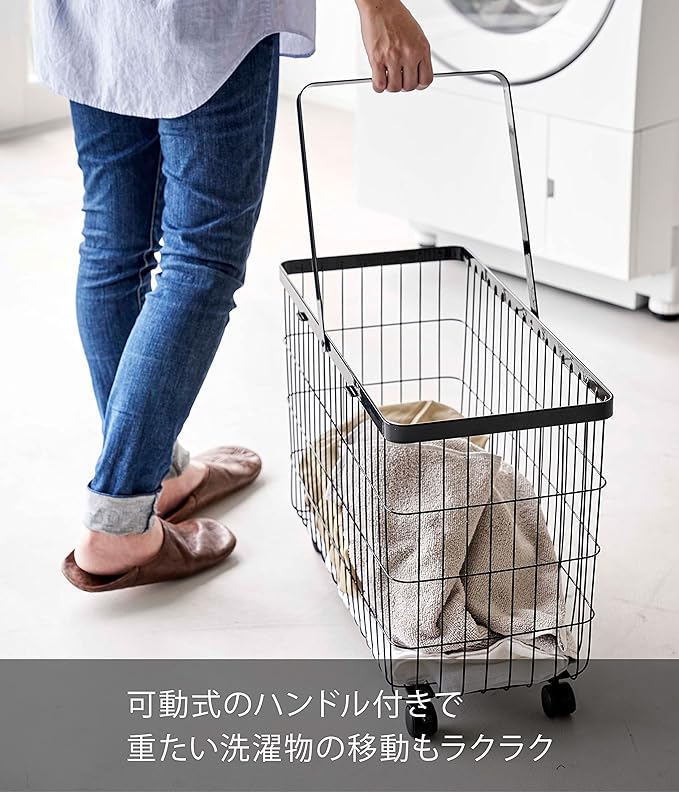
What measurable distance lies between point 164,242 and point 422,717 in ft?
1.89

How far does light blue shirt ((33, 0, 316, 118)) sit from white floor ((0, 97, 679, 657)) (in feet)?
1.93

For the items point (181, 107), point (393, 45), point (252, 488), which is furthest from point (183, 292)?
point (252, 488)

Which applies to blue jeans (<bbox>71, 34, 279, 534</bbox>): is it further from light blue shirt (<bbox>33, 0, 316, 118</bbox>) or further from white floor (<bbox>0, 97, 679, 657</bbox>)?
white floor (<bbox>0, 97, 679, 657</bbox>)

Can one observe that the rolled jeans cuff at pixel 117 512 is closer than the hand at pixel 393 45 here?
No

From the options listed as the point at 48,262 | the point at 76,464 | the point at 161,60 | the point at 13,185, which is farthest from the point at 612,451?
the point at 13,185

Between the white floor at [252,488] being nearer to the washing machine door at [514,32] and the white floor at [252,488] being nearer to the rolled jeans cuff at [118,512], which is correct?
the rolled jeans cuff at [118,512]

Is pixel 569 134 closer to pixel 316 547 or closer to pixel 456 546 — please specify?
pixel 316 547

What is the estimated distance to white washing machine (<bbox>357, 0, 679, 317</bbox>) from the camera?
2000 millimetres

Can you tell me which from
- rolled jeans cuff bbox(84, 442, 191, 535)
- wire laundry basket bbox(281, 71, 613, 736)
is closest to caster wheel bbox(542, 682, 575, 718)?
wire laundry basket bbox(281, 71, 613, 736)

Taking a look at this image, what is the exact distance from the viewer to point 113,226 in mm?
1423

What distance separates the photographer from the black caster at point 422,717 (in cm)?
124

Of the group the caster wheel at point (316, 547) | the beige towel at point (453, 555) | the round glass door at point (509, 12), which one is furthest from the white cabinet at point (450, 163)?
the beige towel at point (453, 555)

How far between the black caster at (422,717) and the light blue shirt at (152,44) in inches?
25.0

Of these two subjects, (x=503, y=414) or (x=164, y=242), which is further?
(x=164, y=242)
